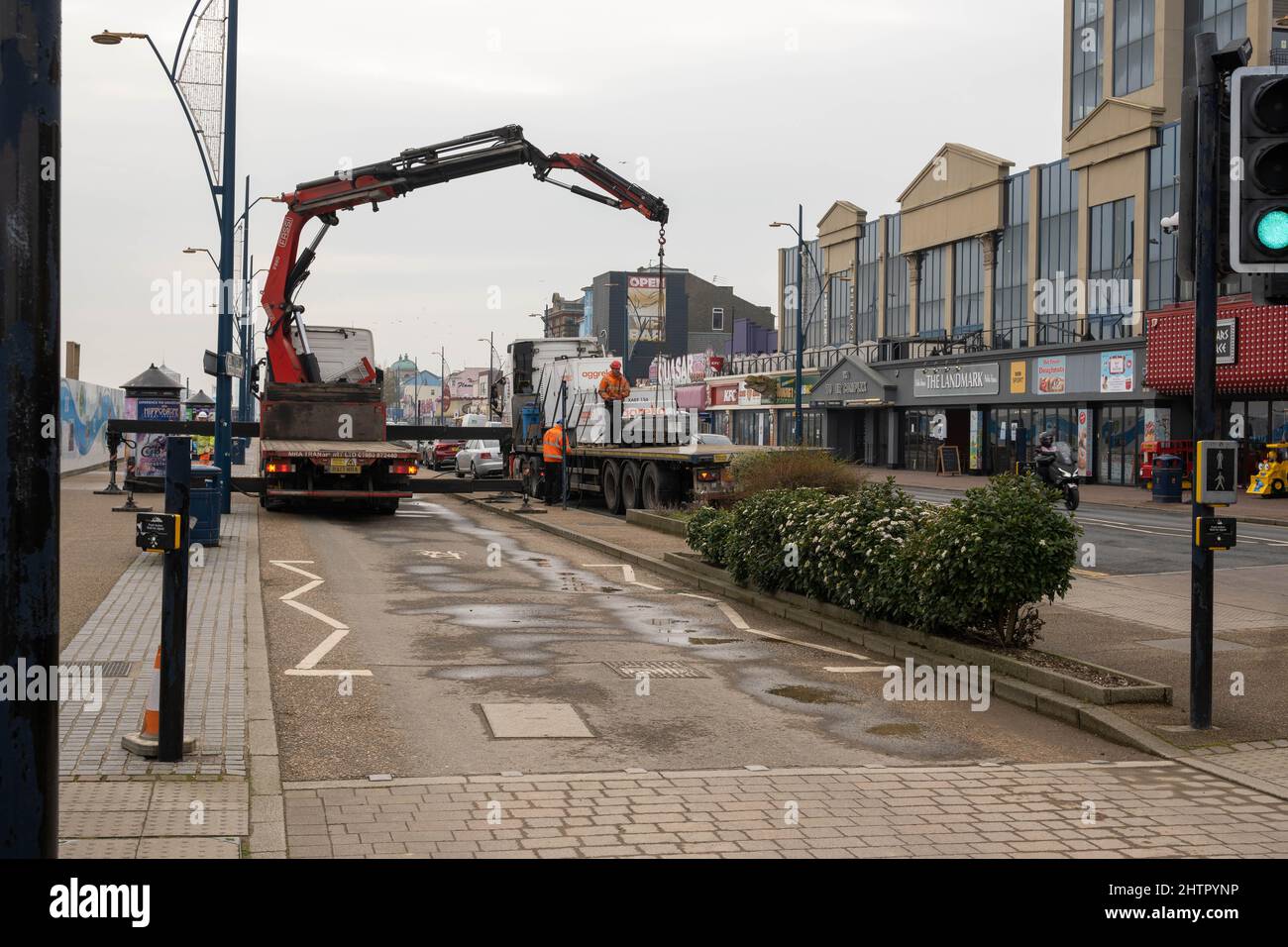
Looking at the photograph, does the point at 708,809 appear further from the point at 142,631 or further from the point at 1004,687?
the point at 142,631

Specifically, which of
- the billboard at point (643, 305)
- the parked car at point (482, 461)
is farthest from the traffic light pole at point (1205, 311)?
the billboard at point (643, 305)

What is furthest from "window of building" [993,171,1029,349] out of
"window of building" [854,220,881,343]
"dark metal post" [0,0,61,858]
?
"dark metal post" [0,0,61,858]

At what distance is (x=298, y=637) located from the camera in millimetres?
11797

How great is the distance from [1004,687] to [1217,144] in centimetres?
391

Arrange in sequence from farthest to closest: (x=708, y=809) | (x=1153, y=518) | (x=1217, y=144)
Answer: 1. (x=1153, y=518)
2. (x=1217, y=144)
3. (x=708, y=809)

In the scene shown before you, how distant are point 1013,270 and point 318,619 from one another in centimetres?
4329

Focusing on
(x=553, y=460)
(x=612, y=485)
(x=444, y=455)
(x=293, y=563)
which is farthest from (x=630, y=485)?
(x=444, y=455)

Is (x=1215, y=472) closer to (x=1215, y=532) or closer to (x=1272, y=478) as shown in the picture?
(x=1215, y=532)

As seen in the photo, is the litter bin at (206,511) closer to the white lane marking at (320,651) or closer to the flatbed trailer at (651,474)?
the white lane marking at (320,651)

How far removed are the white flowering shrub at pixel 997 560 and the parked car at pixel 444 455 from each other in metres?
42.8

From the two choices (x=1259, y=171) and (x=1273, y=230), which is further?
(x=1259, y=171)

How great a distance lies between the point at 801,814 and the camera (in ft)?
21.8
